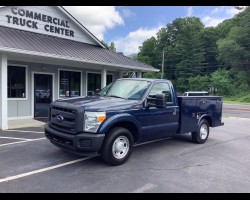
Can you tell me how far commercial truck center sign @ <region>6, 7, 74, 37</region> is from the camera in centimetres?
1234

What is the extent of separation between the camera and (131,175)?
523 cm

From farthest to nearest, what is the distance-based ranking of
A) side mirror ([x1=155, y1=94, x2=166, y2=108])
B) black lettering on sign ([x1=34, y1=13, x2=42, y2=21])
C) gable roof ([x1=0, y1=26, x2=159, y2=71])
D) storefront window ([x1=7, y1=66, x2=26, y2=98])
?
black lettering on sign ([x1=34, y1=13, x2=42, y2=21]) → storefront window ([x1=7, y1=66, x2=26, y2=98]) → gable roof ([x1=0, y1=26, x2=159, y2=71]) → side mirror ([x1=155, y1=94, x2=166, y2=108])

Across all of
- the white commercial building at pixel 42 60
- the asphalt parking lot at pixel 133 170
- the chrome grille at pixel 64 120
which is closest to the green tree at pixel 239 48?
the white commercial building at pixel 42 60

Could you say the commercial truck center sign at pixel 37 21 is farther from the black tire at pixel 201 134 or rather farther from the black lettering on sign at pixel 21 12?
the black tire at pixel 201 134

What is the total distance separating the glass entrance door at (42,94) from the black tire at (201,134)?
7709 mm

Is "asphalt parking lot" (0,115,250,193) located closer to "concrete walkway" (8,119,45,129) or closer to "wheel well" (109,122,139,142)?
"wheel well" (109,122,139,142)

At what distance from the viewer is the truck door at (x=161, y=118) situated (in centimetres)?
652

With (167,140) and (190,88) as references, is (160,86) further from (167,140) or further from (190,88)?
(190,88)

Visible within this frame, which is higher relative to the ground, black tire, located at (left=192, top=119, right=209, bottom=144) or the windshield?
the windshield

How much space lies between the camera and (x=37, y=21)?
1325 centimetres

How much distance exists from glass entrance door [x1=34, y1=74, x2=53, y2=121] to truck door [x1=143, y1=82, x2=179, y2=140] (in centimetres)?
772

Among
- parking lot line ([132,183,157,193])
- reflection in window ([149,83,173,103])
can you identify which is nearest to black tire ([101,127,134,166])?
parking lot line ([132,183,157,193])

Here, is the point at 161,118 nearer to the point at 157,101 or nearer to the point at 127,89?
the point at 157,101

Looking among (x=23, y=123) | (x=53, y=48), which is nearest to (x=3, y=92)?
(x=23, y=123)
